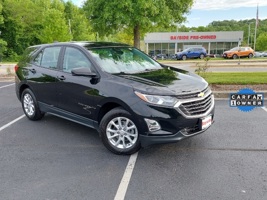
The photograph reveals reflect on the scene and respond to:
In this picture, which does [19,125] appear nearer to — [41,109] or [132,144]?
[41,109]

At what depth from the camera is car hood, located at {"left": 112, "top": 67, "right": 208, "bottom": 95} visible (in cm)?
360

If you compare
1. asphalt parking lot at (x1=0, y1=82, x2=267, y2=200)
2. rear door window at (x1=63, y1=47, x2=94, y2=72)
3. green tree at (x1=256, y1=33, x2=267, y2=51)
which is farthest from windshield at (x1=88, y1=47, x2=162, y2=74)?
green tree at (x1=256, y1=33, x2=267, y2=51)

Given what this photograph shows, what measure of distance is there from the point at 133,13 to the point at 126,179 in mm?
11438

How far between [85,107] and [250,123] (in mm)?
3385

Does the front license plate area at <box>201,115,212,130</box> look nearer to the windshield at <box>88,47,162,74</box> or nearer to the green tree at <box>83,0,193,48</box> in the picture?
the windshield at <box>88,47,162,74</box>

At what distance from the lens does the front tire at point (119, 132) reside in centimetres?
382

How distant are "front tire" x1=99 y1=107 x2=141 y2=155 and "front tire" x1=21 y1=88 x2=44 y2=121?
2.16 metres

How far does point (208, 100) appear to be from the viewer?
4.07 m

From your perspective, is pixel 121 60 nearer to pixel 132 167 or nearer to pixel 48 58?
pixel 48 58

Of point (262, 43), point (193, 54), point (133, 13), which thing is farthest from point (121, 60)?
point (262, 43)

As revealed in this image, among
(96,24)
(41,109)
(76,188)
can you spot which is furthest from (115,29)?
(76,188)

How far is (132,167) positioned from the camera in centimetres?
362

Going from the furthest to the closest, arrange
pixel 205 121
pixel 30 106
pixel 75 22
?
pixel 75 22
pixel 30 106
pixel 205 121

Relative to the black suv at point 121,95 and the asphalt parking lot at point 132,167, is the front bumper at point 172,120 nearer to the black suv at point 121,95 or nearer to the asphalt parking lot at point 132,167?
the black suv at point 121,95
